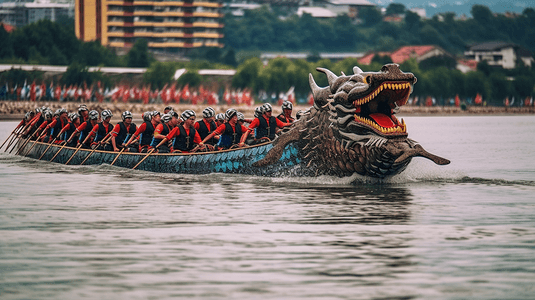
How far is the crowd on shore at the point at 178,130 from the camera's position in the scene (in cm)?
2603

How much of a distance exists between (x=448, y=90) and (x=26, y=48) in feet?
198

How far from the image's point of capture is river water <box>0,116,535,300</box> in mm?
12492

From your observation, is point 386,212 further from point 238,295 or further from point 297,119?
point 238,295

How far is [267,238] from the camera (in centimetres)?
1628

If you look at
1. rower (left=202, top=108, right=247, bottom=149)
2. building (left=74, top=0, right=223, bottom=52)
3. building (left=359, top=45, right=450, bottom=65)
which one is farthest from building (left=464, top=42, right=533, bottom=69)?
rower (left=202, top=108, right=247, bottom=149)

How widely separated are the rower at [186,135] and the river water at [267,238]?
105 centimetres

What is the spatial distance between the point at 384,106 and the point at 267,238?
7.37 m

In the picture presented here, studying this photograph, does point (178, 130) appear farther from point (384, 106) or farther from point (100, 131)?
point (384, 106)

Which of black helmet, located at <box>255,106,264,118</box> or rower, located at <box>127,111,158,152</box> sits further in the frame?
rower, located at <box>127,111,158,152</box>

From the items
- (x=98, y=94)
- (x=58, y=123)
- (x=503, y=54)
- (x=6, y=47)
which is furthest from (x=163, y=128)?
(x=503, y=54)

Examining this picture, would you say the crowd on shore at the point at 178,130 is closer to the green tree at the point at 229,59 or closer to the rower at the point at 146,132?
the rower at the point at 146,132

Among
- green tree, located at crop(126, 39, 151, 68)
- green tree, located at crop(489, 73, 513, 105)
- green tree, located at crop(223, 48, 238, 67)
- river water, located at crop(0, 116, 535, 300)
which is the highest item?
green tree, located at crop(223, 48, 238, 67)

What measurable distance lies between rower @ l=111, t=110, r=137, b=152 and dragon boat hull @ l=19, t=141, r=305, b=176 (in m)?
0.33

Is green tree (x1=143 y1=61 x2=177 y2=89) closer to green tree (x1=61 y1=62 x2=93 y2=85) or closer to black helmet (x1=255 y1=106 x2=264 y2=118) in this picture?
green tree (x1=61 y1=62 x2=93 y2=85)
